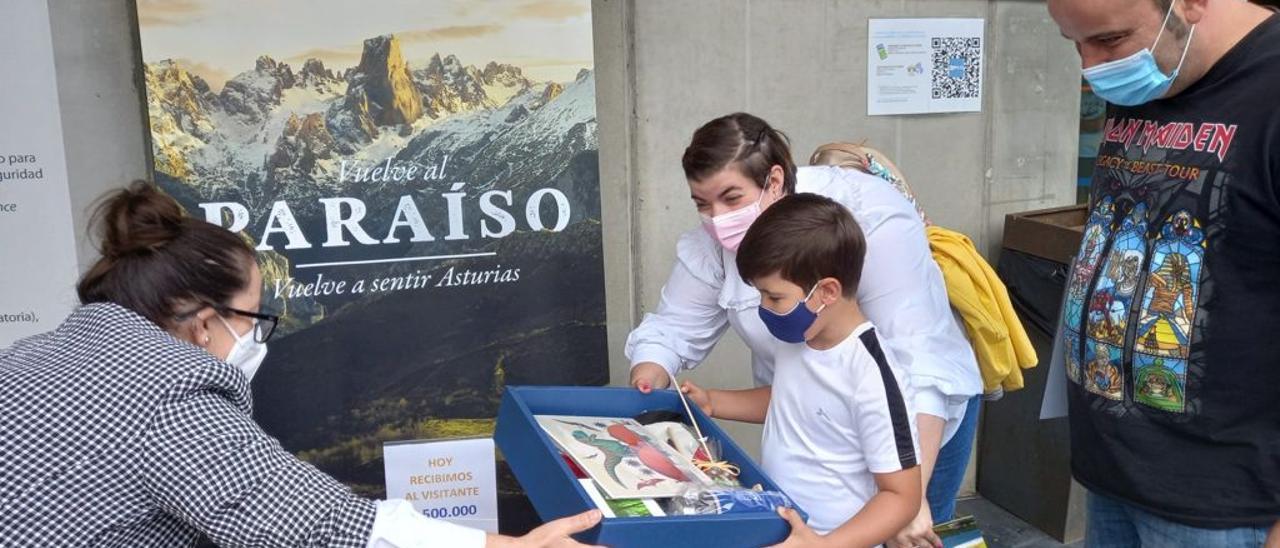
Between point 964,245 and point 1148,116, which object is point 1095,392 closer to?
point 1148,116

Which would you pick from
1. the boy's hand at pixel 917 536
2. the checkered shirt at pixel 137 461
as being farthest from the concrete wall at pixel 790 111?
the checkered shirt at pixel 137 461

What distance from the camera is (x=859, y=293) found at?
6.54 feet

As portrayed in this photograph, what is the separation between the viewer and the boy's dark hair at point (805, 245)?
5.89 ft

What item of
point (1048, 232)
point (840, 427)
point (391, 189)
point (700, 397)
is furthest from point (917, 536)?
point (1048, 232)

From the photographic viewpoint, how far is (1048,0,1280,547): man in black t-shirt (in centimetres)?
154

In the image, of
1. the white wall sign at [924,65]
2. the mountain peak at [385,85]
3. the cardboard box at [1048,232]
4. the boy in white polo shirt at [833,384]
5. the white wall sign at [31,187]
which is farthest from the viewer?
the white wall sign at [924,65]

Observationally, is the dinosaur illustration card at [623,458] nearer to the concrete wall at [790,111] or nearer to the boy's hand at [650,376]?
the boy's hand at [650,376]

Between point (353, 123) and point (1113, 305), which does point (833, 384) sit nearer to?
point (1113, 305)

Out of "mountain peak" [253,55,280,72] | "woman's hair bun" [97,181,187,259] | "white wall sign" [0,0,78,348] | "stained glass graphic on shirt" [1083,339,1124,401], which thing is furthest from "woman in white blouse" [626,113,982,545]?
"white wall sign" [0,0,78,348]

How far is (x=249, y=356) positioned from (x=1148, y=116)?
1.59 m

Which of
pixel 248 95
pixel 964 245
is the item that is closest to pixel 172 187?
pixel 248 95

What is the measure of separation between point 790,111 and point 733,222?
1553mm

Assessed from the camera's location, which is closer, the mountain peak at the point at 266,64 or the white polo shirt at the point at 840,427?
the white polo shirt at the point at 840,427

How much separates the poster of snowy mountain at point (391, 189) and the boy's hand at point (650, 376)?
96 centimetres
